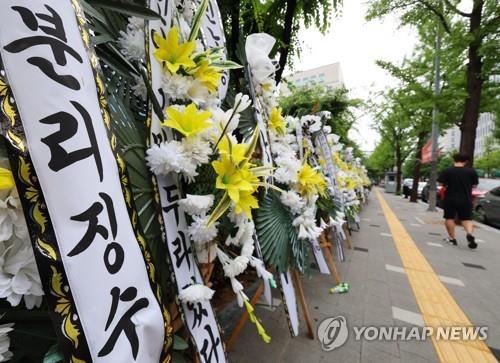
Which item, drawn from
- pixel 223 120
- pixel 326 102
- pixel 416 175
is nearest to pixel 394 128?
pixel 416 175

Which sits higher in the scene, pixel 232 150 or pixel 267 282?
pixel 232 150

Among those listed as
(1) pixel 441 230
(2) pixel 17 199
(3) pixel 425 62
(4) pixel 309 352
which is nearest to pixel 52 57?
(2) pixel 17 199

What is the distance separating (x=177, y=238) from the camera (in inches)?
38.5

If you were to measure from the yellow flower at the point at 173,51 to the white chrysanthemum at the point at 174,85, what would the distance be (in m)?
0.03


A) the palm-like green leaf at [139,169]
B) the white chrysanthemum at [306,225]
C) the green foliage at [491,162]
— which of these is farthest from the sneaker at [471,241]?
the green foliage at [491,162]

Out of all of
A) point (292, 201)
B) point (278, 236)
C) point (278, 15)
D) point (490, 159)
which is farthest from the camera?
point (490, 159)

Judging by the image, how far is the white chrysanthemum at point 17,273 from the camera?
67 cm

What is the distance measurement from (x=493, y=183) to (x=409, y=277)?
442 inches

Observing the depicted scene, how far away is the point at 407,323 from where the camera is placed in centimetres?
225

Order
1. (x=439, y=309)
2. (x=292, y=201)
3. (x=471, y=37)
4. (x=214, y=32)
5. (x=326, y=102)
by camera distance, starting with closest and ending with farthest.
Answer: (x=214, y=32) → (x=292, y=201) → (x=439, y=309) → (x=326, y=102) → (x=471, y=37)

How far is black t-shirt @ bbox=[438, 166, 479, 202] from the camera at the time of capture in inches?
185

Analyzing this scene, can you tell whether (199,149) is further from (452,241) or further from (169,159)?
(452,241)

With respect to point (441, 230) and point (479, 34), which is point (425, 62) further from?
point (441, 230)

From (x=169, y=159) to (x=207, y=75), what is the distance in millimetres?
430
